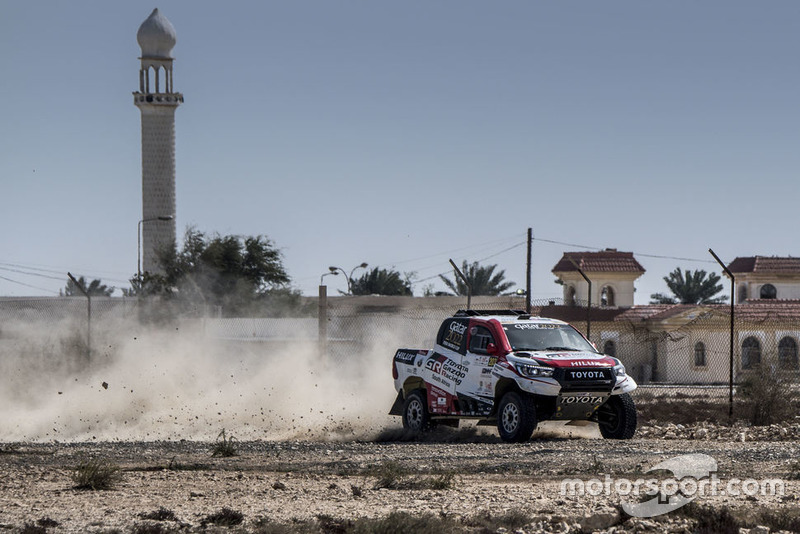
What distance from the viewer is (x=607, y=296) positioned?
68.8 m

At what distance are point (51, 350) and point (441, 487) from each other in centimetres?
2111

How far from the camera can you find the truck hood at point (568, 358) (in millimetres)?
18109

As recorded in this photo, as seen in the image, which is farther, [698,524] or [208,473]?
[208,473]

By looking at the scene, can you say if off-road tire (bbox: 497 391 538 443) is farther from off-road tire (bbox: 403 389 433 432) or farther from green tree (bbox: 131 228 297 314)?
green tree (bbox: 131 228 297 314)

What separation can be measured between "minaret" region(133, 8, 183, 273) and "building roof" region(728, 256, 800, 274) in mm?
39048

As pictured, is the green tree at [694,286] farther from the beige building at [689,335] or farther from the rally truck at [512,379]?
the rally truck at [512,379]

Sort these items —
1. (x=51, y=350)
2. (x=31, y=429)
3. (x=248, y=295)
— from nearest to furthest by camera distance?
(x=31, y=429) < (x=51, y=350) < (x=248, y=295)

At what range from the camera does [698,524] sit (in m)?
10.8

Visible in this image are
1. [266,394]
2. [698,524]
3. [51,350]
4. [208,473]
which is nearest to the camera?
[698,524]

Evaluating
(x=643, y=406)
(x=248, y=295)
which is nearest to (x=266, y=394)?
(x=643, y=406)

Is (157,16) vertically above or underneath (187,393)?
above

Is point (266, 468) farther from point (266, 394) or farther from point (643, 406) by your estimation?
point (643, 406)

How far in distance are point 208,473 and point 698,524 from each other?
19.8 feet

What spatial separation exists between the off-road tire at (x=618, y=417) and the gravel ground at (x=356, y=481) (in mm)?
Answer: 424
